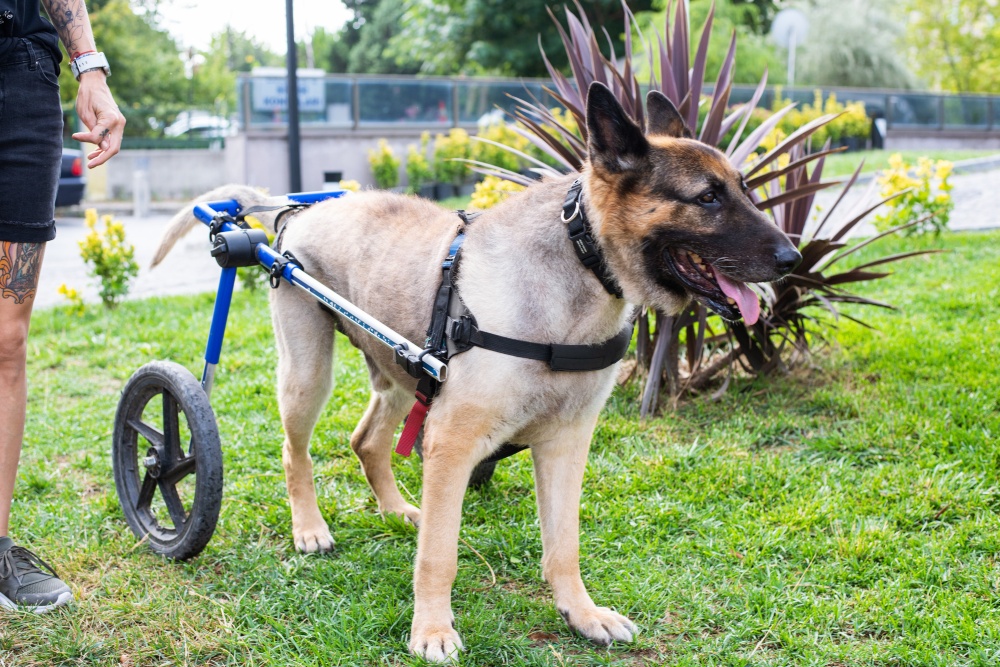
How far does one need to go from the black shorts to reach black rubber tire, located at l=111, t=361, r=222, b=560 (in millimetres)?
808

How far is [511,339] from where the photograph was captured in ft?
9.08

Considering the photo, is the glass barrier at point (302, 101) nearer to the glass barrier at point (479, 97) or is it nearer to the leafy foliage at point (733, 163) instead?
the glass barrier at point (479, 97)

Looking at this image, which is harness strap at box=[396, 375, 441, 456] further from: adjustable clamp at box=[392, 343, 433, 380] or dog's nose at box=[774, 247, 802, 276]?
dog's nose at box=[774, 247, 802, 276]

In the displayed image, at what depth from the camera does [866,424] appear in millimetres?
4555

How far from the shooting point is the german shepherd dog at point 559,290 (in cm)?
273

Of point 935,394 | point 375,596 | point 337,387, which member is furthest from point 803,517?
point 337,387

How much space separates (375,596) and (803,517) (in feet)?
6.08

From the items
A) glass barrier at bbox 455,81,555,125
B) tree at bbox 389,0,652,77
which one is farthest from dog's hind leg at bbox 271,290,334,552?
tree at bbox 389,0,652,77

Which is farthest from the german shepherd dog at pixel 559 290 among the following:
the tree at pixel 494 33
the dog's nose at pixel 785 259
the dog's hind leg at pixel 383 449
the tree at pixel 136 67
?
the tree at pixel 494 33

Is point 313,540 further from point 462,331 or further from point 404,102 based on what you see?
point 404,102

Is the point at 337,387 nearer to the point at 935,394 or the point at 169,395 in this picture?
the point at 169,395

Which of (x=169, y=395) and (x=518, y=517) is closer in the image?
(x=169, y=395)

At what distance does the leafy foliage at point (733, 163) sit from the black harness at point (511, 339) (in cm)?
177

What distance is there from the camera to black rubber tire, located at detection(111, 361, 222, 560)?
Answer: 134 inches
